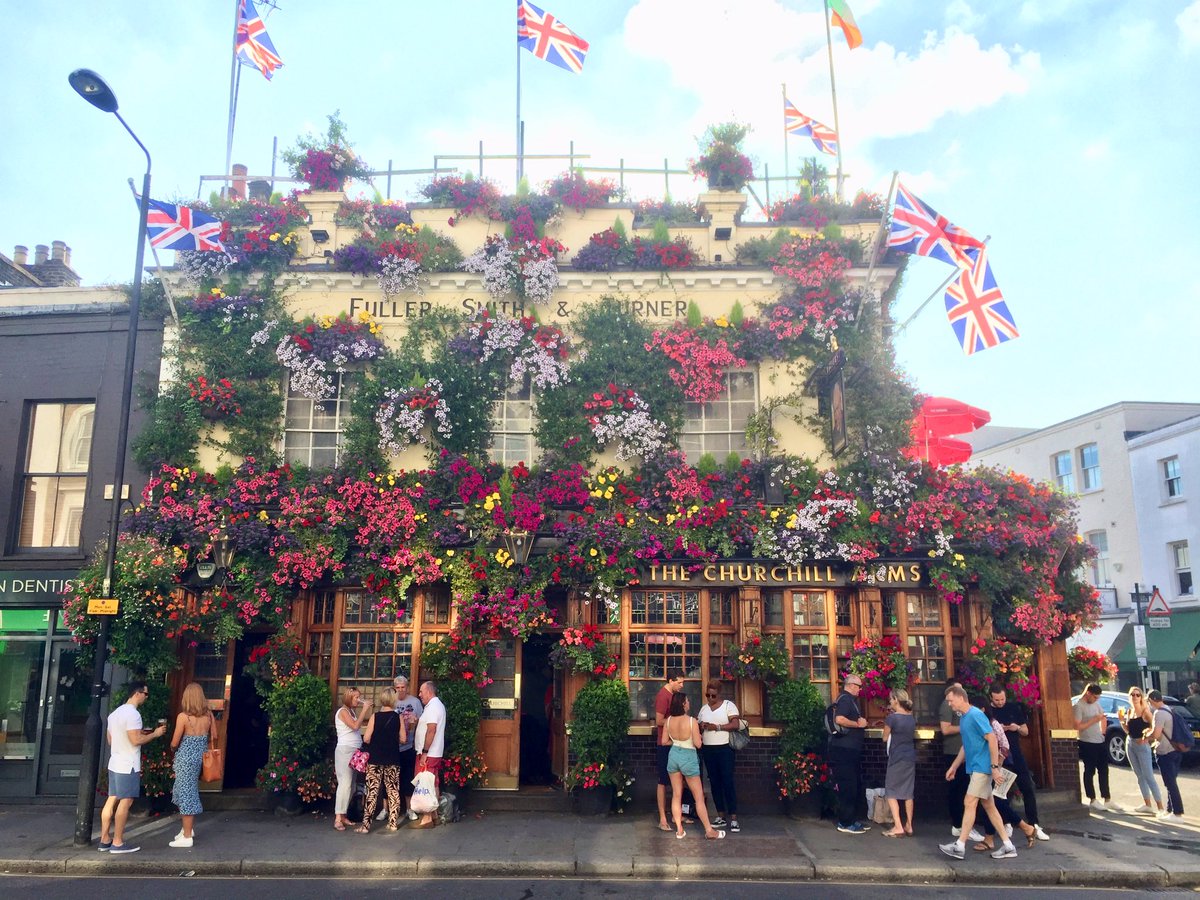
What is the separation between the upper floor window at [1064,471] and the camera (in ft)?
110

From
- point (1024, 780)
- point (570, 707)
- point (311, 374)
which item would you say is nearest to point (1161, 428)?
point (1024, 780)

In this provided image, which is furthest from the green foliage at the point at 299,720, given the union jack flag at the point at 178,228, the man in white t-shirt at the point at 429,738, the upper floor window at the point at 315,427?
the union jack flag at the point at 178,228

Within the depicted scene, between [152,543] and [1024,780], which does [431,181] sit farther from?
[1024,780]

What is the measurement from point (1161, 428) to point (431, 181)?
26.3 metres

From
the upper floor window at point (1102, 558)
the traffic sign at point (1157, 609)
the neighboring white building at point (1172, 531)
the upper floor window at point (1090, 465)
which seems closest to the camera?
the traffic sign at point (1157, 609)

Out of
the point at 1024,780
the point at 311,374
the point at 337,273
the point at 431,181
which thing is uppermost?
the point at 431,181

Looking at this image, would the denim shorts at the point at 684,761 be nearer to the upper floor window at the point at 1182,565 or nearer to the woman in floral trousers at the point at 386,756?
the woman in floral trousers at the point at 386,756

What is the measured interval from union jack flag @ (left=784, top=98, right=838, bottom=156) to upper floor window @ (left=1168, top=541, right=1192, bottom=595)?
2162 centimetres

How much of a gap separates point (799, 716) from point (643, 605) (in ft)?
8.71

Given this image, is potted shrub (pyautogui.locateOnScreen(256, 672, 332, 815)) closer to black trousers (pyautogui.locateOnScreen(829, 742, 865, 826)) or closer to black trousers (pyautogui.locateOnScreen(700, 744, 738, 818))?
black trousers (pyautogui.locateOnScreen(700, 744, 738, 818))

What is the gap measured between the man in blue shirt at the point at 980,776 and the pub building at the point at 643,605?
2.25 meters

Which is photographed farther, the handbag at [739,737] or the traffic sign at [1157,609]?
the traffic sign at [1157,609]

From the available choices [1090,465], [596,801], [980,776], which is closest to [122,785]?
[596,801]

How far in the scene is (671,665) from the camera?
12648mm
